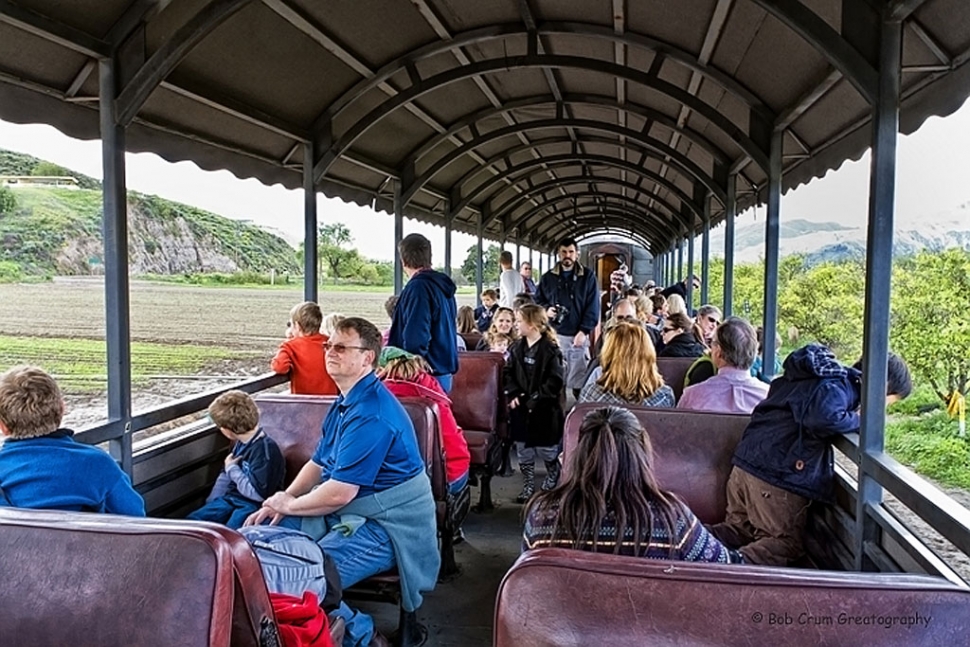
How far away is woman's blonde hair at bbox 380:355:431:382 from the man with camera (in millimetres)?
3213

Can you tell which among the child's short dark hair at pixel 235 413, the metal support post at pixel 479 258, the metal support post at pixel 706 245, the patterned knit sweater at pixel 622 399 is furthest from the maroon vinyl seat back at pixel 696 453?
the metal support post at pixel 479 258

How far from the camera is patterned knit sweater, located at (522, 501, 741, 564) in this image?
5.99 feet

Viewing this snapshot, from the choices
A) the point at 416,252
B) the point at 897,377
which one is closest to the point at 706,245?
the point at 416,252

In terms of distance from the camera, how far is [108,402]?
342cm

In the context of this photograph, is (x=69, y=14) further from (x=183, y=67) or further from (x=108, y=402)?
(x=108, y=402)

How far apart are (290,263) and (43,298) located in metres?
3.74

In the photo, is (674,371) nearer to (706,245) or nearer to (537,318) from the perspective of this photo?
(537,318)

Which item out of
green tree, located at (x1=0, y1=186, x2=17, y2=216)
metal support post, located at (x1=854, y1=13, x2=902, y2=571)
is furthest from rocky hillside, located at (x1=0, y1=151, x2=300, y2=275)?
metal support post, located at (x1=854, y1=13, x2=902, y2=571)

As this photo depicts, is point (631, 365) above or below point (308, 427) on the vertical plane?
above

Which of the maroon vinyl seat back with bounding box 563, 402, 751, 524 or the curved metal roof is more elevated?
the curved metal roof

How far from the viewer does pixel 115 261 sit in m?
3.41

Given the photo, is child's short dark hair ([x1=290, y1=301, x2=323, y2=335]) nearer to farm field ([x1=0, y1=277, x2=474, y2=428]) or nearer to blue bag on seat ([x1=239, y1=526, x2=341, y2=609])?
farm field ([x1=0, y1=277, x2=474, y2=428])

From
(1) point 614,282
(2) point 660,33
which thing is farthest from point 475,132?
(1) point 614,282

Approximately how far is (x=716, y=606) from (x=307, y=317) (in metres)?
3.76
